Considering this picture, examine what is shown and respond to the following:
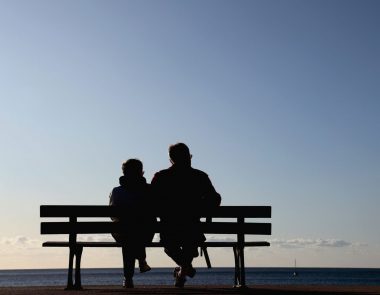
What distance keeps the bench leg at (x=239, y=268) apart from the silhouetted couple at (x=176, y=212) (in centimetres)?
82

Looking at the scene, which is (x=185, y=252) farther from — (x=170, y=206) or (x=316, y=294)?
(x=316, y=294)

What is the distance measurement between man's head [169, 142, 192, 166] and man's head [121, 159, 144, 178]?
2.50 feet

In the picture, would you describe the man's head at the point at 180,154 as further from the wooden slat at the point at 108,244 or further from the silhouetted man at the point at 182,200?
the wooden slat at the point at 108,244

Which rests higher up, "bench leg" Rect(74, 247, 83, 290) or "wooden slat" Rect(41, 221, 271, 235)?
"wooden slat" Rect(41, 221, 271, 235)

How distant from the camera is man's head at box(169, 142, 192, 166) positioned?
10.0m

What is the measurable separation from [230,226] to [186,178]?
110 centimetres

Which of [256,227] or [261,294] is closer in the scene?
[261,294]

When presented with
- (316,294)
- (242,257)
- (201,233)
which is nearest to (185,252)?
(201,233)

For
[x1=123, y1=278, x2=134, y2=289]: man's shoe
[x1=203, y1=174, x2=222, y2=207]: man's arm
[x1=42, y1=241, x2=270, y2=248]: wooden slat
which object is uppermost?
[x1=203, y1=174, x2=222, y2=207]: man's arm

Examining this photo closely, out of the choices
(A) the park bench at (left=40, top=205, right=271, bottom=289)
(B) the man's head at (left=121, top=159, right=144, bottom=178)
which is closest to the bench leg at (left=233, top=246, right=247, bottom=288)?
(A) the park bench at (left=40, top=205, right=271, bottom=289)

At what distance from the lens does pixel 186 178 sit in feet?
33.3

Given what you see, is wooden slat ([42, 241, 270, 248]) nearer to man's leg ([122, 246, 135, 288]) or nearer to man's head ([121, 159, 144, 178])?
man's leg ([122, 246, 135, 288])

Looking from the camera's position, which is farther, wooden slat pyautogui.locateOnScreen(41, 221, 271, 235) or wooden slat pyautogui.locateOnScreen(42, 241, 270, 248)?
wooden slat pyautogui.locateOnScreen(42, 241, 270, 248)

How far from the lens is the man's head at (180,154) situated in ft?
32.9
